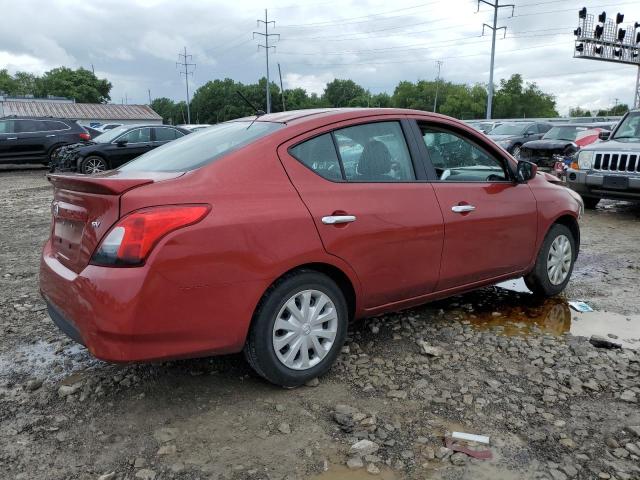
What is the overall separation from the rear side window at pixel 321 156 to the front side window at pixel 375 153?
66 millimetres

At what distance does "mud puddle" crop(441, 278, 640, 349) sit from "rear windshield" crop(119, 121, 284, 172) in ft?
7.32

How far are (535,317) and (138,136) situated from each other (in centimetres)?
1342

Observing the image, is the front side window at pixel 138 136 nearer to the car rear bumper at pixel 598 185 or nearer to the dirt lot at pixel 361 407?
the car rear bumper at pixel 598 185

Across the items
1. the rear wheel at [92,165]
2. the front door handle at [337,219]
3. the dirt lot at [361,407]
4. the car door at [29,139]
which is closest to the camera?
the dirt lot at [361,407]

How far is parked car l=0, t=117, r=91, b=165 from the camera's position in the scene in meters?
17.0

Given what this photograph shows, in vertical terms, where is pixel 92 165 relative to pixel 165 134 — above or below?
below

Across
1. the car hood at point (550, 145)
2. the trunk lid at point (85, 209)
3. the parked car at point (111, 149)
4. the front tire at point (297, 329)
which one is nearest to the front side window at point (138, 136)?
the parked car at point (111, 149)

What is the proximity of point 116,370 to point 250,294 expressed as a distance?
1.22m

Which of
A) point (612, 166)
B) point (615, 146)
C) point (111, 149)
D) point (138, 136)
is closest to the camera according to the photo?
point (612, 166)

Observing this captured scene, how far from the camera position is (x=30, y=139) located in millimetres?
17156

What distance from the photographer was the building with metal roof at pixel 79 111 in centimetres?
5744

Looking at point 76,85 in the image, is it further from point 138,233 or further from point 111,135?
point 138,233

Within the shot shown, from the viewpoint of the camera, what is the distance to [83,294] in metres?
2.70

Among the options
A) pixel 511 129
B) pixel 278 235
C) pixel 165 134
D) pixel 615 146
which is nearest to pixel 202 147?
pixel 278 235
